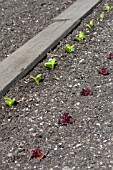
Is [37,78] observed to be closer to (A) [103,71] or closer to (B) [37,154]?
(A) [103,71]

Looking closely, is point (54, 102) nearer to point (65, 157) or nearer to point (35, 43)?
point (65, 157)

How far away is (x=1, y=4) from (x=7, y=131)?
11.8 feet

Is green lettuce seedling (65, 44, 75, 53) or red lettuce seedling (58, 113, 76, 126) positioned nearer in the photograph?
red lettuce seedling (58, 113, 76, 126)

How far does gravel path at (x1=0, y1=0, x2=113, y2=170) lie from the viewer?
2760 millimetres

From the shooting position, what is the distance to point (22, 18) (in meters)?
Answer: 5.59

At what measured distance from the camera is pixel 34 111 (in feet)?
10.9

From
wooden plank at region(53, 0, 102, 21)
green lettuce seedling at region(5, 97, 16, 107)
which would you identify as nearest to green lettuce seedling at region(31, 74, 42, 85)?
green lettuce seedling at region(5, 97, 16, 107)

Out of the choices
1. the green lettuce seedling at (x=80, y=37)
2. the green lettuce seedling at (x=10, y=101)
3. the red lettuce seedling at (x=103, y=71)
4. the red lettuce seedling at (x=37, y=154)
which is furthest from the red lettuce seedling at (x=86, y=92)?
the green lettuce seedling at (x=80, y=37)

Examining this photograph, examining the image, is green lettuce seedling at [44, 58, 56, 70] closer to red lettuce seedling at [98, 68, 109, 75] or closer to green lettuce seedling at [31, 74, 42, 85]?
green lettuce seedling at [31, 74, 42, 85]

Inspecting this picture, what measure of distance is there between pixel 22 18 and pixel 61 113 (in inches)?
105

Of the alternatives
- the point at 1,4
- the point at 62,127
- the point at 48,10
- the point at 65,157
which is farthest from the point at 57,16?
the point at 65,157

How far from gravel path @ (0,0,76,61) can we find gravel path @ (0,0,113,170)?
69 centimetres

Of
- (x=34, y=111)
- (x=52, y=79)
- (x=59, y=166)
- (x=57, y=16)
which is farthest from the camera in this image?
(x=57, y=16)

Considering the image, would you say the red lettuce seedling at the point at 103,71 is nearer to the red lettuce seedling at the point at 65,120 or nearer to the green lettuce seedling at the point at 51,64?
the green lettuce seedling at the point at 51,64
